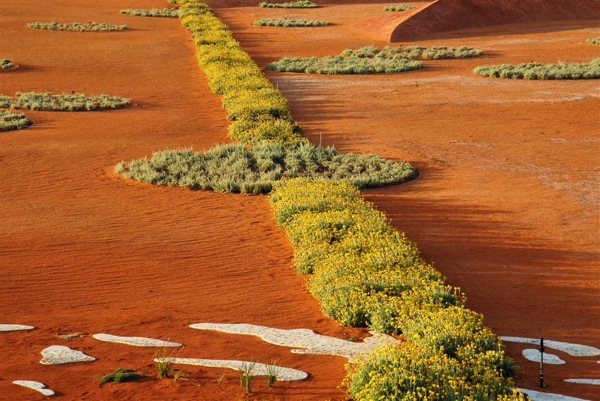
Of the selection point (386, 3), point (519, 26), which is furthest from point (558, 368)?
point (386, 3)

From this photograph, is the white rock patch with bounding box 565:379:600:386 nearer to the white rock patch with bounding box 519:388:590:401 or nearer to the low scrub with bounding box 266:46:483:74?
the white rock patch with bounding box 519:388:590:401

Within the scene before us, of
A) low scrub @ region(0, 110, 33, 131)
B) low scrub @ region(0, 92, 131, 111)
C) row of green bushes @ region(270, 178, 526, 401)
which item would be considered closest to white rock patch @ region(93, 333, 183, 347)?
row of green bushes @ region(270, 178, 526, 401)

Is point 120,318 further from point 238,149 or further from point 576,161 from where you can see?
point 576,161

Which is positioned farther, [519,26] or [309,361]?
[519,26]

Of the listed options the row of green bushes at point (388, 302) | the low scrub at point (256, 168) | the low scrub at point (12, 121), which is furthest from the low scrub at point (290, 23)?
the row of green bushes at point (388, 302)

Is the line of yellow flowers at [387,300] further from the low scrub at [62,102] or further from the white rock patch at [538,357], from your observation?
the low scrub at [62,102]
